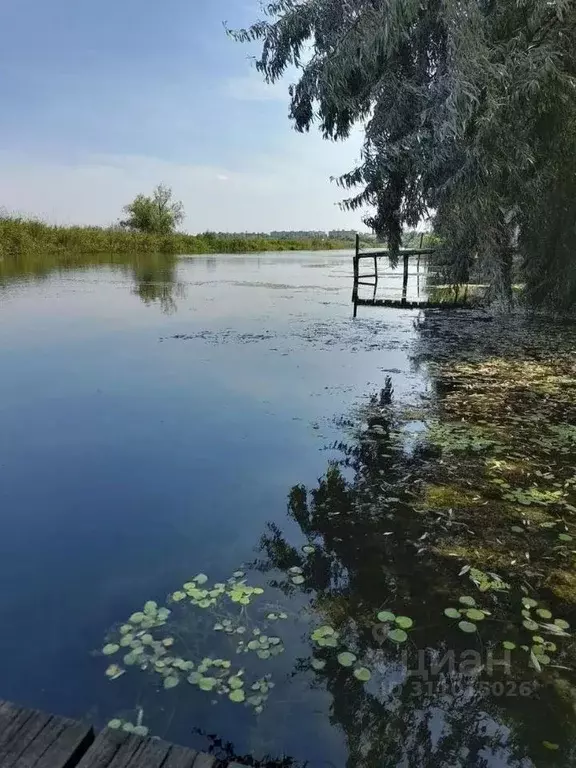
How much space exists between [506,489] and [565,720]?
2009mm

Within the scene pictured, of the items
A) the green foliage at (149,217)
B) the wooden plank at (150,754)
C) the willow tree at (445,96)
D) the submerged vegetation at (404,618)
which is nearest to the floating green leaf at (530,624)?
the submerged vegetation at (404,618)

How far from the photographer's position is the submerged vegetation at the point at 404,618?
208 centimetres

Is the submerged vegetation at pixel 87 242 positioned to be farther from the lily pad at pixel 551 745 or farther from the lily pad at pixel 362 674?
the lily pad at pixel 551 745

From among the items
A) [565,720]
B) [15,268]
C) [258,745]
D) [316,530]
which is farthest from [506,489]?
[15,268]

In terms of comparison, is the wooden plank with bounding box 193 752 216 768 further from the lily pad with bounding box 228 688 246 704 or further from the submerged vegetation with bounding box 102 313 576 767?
the lily pad with bounding box 228 688 246 704

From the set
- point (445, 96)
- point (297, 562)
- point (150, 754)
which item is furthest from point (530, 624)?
point (445, 96)

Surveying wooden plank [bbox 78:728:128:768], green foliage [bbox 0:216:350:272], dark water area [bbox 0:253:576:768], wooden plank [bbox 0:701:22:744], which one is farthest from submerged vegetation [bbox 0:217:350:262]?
wooden plank [bbox 78:728:128:768]

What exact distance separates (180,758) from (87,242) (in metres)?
43.3

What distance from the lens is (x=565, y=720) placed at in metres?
2.06

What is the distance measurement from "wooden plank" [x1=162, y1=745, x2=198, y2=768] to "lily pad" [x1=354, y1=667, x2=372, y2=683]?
2.97 ft

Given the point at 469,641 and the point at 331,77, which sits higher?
the point at 331,77

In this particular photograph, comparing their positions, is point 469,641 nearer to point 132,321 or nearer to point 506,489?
point 506,489

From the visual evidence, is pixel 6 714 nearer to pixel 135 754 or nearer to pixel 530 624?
pixel 135 754

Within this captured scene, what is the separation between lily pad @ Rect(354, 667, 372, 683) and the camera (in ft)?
7.43
